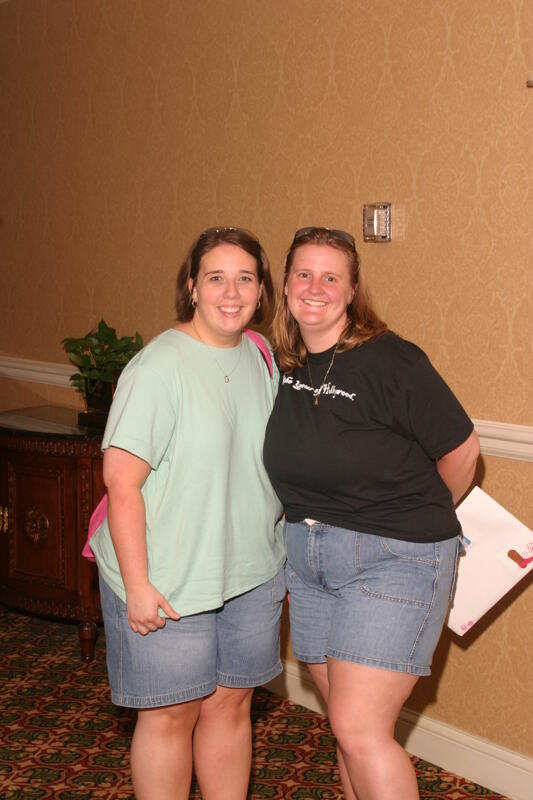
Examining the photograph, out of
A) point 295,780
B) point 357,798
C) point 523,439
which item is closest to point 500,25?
point 523,439

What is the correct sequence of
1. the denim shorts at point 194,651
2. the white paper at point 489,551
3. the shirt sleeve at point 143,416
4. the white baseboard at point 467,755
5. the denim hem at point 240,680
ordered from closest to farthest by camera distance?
the shirt sleeve at point 143,416
the denim shorts at point 194,651
the denim hem at point 240,680
the white paper at point 489,551
the white baseboard at point 467,755

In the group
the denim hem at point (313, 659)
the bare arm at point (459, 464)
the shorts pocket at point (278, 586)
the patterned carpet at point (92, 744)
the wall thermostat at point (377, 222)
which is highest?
the wall thermostat at point (377, 222)

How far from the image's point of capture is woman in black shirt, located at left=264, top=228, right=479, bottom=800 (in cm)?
232

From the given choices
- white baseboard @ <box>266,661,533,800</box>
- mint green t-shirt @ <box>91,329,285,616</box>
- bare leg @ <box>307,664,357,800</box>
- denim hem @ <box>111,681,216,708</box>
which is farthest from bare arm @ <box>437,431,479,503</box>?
white baseboard @ <box>266,661,533,800</box>

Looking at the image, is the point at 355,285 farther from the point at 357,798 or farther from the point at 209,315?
the point at 357,798

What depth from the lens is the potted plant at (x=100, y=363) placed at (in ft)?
13.6

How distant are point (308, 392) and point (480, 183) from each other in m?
0.97

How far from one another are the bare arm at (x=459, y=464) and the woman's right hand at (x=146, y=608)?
0.74 metres

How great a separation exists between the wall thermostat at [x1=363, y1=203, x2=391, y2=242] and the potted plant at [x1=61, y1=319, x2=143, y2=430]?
130 centimetres

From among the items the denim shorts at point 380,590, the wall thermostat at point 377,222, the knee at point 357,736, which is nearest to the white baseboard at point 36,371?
the wall thermostat at point 377,222

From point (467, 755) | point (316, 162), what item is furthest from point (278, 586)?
point (316, 162)

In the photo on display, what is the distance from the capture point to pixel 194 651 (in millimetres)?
2420

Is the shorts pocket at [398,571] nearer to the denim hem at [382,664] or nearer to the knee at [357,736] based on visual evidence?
the denim hem at [382,664]

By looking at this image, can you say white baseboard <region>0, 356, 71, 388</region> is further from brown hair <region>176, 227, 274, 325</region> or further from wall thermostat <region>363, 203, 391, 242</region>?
brown hair <region>176, 227, 274, 325</region>
